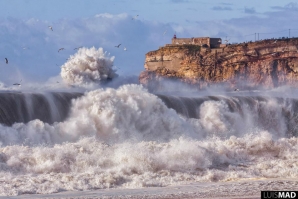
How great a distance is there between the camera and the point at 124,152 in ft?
81.6

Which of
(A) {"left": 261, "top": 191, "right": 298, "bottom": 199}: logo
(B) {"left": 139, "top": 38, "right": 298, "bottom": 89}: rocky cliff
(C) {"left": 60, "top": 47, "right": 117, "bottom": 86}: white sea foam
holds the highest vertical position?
(B) {"left": 139, "top": 38, "right": 298, "bottom": 89}: rocky cliff

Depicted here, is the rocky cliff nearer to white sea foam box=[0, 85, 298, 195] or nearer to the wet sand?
white sea foam box=[0, 85, 298, 195]

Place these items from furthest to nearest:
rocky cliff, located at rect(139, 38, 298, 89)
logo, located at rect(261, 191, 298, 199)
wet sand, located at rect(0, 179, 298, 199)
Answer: rocky cliff, located at rect(139, 38, 298, 89) < wet sand, located at rect(0, 179, 298, 199) < logo, located at rect(261, 191, 298, 199)

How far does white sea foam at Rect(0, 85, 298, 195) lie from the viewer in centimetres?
2200

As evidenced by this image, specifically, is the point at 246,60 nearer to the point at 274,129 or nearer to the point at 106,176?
the point at 274,129

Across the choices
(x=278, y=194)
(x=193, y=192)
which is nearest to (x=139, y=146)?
(x=193, y=192)

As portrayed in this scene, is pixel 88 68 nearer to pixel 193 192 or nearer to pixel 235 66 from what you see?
pixel 193 192

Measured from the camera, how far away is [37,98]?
32.0 meters

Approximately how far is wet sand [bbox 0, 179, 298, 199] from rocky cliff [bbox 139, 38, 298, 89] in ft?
187

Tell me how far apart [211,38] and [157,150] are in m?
64.9

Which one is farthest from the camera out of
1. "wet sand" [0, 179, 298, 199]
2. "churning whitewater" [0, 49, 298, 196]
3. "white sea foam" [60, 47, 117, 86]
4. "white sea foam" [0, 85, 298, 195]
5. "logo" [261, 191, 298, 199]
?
"white sea foam" [60, 47, 117, 86]

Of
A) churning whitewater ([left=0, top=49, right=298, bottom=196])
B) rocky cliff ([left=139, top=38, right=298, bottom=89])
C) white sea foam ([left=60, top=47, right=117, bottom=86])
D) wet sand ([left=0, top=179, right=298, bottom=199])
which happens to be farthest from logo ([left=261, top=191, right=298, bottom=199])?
rocky cliff ([left=139, top=38, right=298, bottom=89])

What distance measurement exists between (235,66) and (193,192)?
63889 millimetres

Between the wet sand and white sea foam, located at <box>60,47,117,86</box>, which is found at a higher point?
white sea foam, located at <box>60,47,117,86</box>
